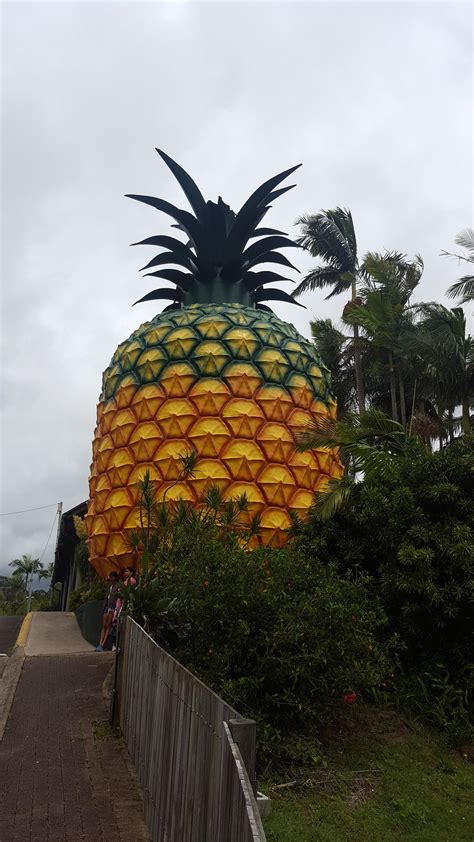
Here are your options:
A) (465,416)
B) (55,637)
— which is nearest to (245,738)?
(55,637)

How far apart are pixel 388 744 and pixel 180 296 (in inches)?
449

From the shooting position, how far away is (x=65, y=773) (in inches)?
214

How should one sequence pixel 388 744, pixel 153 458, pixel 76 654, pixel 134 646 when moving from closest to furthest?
pixel 134 646
pixel 388 744
pixel 76 654
pixel 153 458

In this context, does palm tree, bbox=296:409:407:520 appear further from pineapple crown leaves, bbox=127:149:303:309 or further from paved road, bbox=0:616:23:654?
paved road, bbox=0:616:23:654

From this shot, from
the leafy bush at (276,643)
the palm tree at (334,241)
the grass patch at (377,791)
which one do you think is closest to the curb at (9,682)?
the leafy bush at (276,643)

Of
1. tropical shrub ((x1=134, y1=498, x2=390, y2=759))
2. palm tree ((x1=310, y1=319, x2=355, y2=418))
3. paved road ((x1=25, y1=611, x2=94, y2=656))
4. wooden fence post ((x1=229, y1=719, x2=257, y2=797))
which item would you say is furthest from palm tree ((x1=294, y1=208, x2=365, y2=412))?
wooden fence post ((x1=229, y1=719, x2=257, y2=797))

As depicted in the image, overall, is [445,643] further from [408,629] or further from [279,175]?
[279,175]

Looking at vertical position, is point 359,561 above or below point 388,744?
above

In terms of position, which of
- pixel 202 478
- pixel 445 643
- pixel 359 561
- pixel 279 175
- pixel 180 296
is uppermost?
pixel 279 175

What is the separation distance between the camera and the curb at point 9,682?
721cm

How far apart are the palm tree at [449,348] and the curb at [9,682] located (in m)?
13.0

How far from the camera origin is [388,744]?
6879 mm

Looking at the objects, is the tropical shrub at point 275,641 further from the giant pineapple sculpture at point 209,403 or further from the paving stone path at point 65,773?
the giant pineapple sculpture at point 209,403

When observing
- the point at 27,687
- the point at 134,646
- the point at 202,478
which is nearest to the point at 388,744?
the point at 134,646
